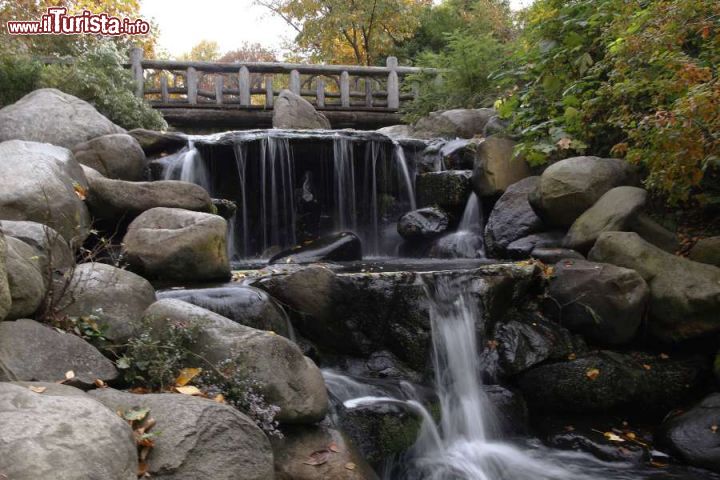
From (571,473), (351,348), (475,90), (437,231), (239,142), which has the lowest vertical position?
(571,473)

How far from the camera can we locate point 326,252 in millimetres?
8438

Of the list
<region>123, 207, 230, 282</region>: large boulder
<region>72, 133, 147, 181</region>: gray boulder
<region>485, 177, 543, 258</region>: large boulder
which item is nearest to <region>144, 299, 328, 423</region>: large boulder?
<region>123, 207, 230, 282</region>: large boulder

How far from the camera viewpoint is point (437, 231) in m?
9.36

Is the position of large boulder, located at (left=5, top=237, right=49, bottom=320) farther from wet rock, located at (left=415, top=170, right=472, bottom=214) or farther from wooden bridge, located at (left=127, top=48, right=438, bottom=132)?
wooden bridge, located at (left=127, top=48, right=438, bottom=132)

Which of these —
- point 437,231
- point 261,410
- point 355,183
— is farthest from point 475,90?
point 261,410

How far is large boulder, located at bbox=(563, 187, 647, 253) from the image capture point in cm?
689

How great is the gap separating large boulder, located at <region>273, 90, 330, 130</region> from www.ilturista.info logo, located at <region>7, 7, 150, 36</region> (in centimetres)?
466

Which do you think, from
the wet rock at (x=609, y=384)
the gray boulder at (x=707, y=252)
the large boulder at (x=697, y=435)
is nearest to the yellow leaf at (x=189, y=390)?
the wet rock at (x=609, y=384)

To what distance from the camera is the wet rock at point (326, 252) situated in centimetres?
823

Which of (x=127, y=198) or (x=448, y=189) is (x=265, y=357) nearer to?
(x=127, y=198)

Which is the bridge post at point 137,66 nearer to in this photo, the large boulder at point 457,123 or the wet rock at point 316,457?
the large boulder at point 457,123

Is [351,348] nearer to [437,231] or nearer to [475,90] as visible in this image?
[437,231]

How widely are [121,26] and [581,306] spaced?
14.8 meters

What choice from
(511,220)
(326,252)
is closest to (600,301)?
(511,220)
